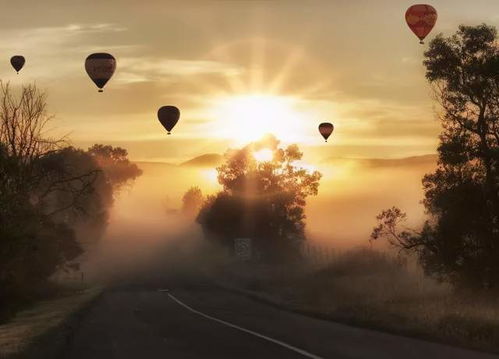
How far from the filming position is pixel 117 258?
107688 mm

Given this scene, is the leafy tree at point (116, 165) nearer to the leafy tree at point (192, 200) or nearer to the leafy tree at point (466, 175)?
the leafy tree at point (192, 200)

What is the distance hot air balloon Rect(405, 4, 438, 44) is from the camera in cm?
3994

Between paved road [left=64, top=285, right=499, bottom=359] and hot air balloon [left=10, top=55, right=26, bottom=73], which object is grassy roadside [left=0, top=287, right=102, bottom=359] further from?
hot air balloon [left=10, top=55, right=26, bottom=73]

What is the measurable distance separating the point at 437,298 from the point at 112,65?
96.2 feet

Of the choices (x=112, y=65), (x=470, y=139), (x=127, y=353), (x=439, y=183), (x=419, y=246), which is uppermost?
(x=112, y=65)

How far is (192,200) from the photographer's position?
196 meters

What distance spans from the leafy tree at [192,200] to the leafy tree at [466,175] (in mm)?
160793

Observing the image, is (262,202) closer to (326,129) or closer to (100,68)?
(326,129)

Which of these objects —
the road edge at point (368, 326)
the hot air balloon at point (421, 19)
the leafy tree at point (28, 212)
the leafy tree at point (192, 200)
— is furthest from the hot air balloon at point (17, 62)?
the leafy tree at point (192, 200)

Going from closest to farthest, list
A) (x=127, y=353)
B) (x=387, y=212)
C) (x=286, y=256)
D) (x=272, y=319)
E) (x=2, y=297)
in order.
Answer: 1. (x=127, y=353)
2. (x=272, y=319)
3. (x=387, y=212)
4. (x=2, y=297)
5. (x=286, y=256)

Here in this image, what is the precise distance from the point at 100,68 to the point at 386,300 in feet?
93.4

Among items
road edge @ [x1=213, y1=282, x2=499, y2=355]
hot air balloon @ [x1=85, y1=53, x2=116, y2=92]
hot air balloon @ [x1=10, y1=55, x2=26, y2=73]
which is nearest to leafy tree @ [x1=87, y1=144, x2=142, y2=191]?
hot air balloon @ [x1=10, y1=55, x2=26, y2=73]

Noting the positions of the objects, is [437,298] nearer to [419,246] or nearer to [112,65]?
[419,246]

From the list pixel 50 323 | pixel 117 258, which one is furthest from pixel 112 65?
pixel 117 258
